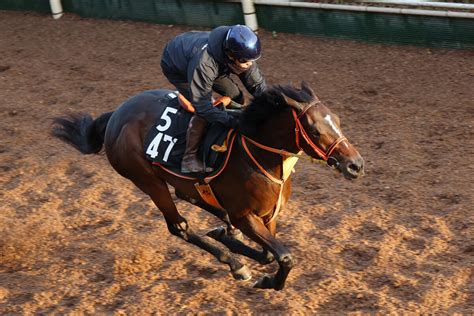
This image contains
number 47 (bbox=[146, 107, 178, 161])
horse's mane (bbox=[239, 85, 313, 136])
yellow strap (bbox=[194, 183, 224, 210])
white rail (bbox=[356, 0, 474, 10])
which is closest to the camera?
horse's mane (bbox=[239, 85, 313, 136])

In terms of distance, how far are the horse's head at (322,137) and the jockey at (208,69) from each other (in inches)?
16.6

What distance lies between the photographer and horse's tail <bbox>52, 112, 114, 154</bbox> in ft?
21.2

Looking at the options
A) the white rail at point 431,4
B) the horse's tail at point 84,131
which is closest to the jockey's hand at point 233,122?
the horse's tail at point 84,131

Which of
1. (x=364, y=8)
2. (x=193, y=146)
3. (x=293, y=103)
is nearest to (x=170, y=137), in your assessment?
(x=193, y=146)

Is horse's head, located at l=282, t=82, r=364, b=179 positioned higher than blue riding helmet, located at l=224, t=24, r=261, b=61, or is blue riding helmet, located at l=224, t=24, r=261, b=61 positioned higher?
blue riding helmet, located at l=224, t=24, r=261, b=61

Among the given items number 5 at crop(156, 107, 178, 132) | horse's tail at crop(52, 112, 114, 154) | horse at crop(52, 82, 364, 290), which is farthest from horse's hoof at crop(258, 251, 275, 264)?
horse's tail at crop(52, 112, 114, 154)

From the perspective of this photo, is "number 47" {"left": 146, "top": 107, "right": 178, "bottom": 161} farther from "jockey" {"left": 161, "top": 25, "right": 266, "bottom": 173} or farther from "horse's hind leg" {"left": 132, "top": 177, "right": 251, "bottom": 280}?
"horse's hind leg" {"left": 132, "top": 177, "right": 251, "bottom": 280}

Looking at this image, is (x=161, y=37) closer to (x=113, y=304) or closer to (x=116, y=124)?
(x=116, y=124)

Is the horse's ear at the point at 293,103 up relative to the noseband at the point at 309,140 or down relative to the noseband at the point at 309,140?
up

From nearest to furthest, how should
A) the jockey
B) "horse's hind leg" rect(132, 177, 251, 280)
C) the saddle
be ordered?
the jockey
the saddle
"horse's hind leg" rect(132, 177, 251, 280)

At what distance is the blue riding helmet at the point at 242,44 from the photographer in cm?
495

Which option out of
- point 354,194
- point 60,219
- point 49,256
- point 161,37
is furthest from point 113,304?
point 161,37

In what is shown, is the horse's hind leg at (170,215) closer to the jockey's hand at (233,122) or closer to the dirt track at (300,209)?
the dirt track at (300,209)

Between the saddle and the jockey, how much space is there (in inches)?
2.6
